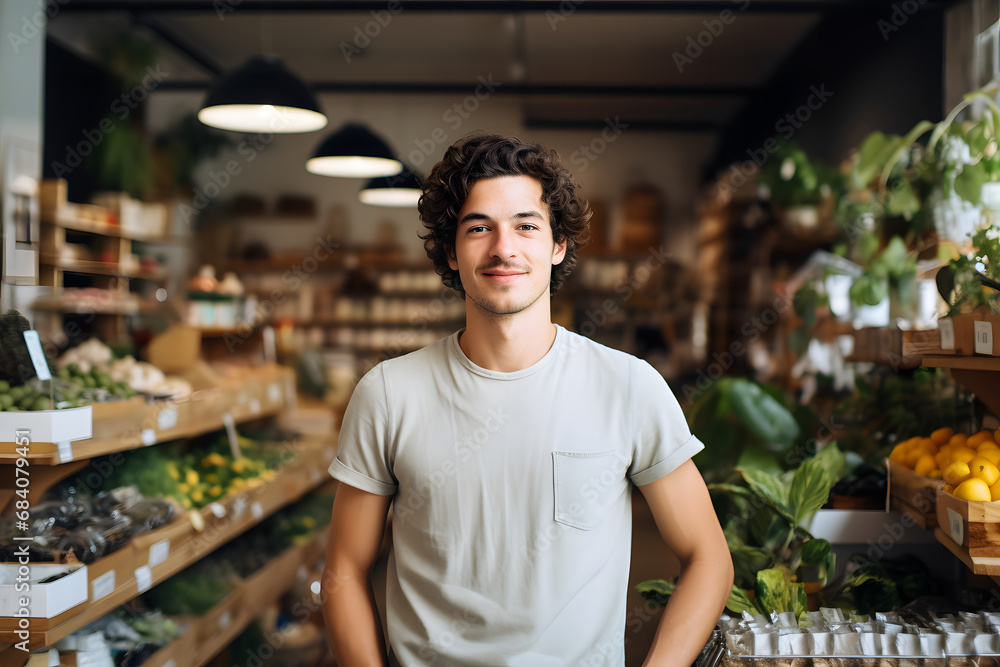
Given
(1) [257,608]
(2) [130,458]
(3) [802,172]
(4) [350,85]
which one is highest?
(4) [350,85]

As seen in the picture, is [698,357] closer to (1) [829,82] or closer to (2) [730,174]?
(2) [730,174]

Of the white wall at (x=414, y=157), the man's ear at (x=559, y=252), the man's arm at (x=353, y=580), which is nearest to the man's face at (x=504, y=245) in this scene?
the man's ear at (x=559, y=252)

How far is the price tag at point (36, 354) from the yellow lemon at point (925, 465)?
7.24 feet

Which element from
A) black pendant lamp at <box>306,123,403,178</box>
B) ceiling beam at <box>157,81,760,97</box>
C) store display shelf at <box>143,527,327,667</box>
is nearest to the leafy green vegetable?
store display shelf at <box>143,527,327,667</box>

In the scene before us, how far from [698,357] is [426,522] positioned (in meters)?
4.72

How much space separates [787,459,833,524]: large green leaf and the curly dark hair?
2.55ft

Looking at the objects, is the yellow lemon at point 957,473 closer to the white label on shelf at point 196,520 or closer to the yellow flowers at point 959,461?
the yellow flowers at point 959,461

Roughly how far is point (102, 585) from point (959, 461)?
2.22 metres

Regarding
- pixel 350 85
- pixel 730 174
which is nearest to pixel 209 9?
pixel 350 85

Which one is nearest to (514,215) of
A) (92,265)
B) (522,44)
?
(92,265)

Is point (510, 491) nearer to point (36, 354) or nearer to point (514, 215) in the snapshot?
point (514, 215)

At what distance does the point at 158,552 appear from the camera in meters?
2.36

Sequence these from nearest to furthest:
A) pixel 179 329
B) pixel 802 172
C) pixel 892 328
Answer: pixel 892 328, pixel 802 172, pixel 179 329

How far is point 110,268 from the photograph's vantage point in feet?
15.1
